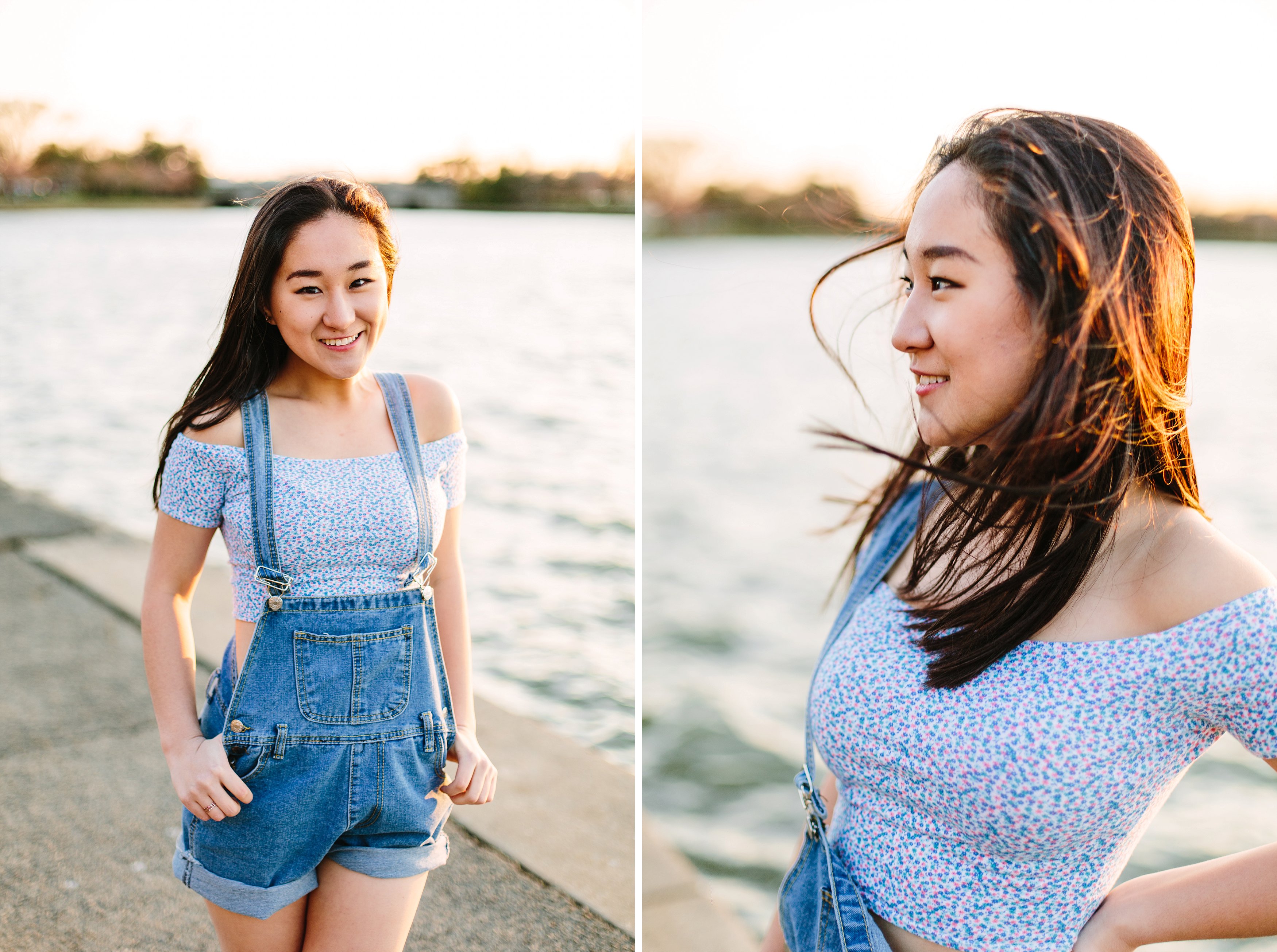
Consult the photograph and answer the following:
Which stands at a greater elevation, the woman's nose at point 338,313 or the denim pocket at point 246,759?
the woman's nose at point 338,313

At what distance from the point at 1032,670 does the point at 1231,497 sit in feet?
35.7

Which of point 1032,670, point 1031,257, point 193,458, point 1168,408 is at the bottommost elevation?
point 1032,670

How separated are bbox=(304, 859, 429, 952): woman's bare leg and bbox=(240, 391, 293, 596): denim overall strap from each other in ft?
1.66

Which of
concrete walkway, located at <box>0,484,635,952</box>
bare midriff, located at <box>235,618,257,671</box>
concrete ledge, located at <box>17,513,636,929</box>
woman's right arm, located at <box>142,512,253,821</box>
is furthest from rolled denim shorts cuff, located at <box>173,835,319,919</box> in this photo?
concrete ledge, located at <box>17,513,636,929</box>

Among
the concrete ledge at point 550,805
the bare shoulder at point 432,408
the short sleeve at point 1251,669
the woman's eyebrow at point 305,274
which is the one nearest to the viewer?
the short sleeve at point 1251,669

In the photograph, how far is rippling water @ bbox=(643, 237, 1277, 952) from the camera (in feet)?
17.7

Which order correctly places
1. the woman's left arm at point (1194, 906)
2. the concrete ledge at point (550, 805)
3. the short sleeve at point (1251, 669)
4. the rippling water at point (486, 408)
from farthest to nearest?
the rippling water at point (486, 408) → the concrete ledge at point (550, 805) → the woman's left arm at point (1194, 906) → the short sleeve at point (1251, 669)

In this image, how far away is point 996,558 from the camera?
1502 mm

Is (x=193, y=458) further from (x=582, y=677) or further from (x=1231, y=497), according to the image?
(x=1231, y=497)

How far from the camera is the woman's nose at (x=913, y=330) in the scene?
1.43m

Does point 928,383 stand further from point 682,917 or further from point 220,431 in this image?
point 682,917

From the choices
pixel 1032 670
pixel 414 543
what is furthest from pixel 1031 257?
pixel 414 543

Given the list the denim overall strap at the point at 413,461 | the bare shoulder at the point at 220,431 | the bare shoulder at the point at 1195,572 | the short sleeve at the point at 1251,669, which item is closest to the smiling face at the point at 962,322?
the bare shoulder at the point at 1195,572

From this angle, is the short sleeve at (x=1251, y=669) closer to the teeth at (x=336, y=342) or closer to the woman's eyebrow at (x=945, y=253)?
the woman's eyebrow at (x=945, y=253)
